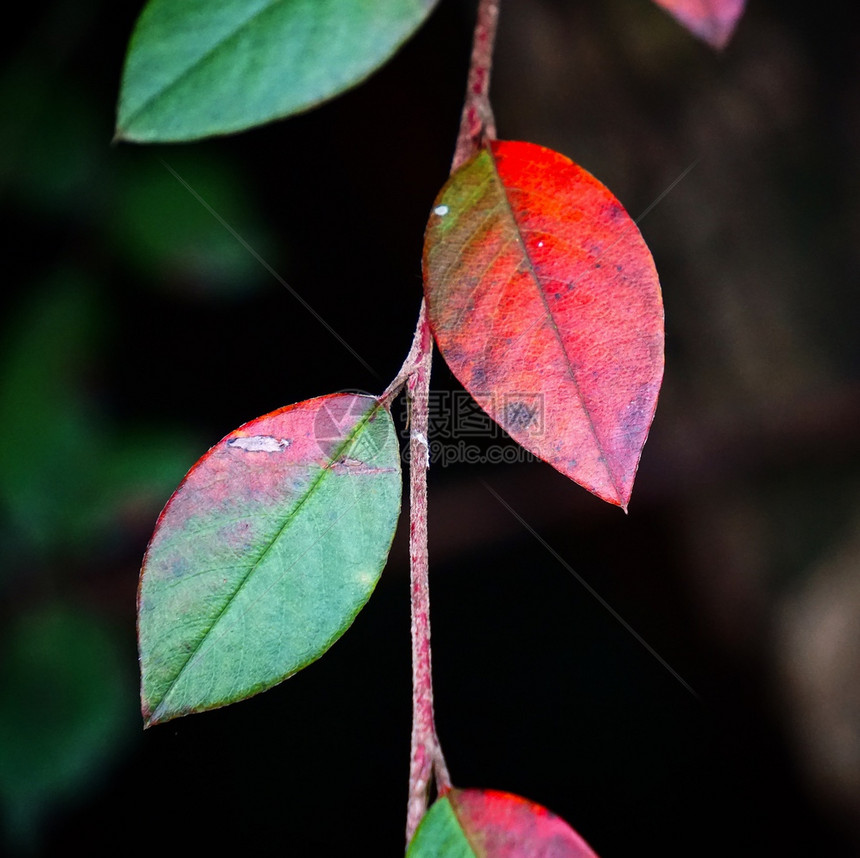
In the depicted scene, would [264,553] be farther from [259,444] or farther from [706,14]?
[706,14]

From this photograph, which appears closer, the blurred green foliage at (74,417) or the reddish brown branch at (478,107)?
the reddish brown branch at (478,107)

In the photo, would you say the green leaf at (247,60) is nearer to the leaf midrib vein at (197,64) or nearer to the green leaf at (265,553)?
the leaf midrib vein at (197,64)

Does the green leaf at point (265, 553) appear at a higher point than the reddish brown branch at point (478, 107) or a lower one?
lower

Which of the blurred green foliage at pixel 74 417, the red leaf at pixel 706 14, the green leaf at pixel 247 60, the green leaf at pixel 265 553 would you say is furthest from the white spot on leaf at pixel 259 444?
the blurred green foliage at pixel 74 417

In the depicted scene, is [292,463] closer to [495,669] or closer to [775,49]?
[775,49]

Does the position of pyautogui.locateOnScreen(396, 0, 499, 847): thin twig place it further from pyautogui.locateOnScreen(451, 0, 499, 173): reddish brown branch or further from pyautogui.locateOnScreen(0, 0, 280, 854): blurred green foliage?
pyautogui.locateOnScreen(0, 0, 280, 854): blurred green foliage

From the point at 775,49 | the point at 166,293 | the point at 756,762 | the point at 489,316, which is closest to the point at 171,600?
the point at 489,316
